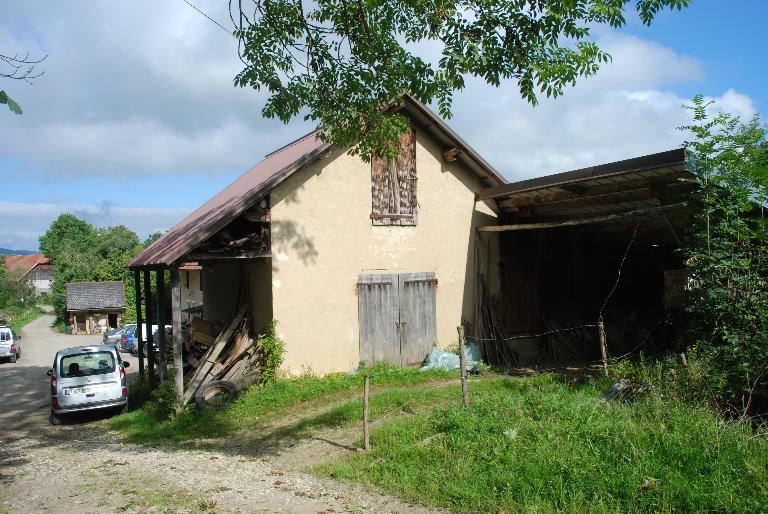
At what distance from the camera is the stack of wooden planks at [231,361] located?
1150 centimetres

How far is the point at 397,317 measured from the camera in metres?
13.2

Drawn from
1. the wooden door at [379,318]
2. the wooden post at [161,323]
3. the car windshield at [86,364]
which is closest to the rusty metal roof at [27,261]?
the car windshield at [86,364]

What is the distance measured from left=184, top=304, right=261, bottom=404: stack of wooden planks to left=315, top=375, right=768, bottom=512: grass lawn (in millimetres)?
4684

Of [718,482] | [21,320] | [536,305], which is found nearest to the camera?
[718,482]

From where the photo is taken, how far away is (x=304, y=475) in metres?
7.18

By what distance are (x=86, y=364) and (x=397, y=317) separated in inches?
274

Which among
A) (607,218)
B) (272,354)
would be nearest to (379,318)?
(272,354)

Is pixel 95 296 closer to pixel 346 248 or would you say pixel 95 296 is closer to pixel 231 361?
pixel 231 361

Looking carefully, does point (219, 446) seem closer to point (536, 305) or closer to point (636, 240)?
point (536, 305)

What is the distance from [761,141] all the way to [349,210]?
774 centimetres

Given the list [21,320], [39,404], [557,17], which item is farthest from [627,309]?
[21,320]

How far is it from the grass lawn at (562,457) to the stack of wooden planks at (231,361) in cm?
254

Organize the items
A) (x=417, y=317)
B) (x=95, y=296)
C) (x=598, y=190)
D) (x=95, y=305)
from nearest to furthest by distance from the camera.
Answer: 1. (x=598, y=190)
2. (x=417, y=317)
3. (x=95, y=305)
4. (x=95, y=296)

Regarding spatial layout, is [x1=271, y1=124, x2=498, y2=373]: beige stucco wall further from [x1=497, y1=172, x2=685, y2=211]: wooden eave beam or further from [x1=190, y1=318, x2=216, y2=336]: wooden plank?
[x1=190, y1=318, x2=216, y2=336]: wooden plank
